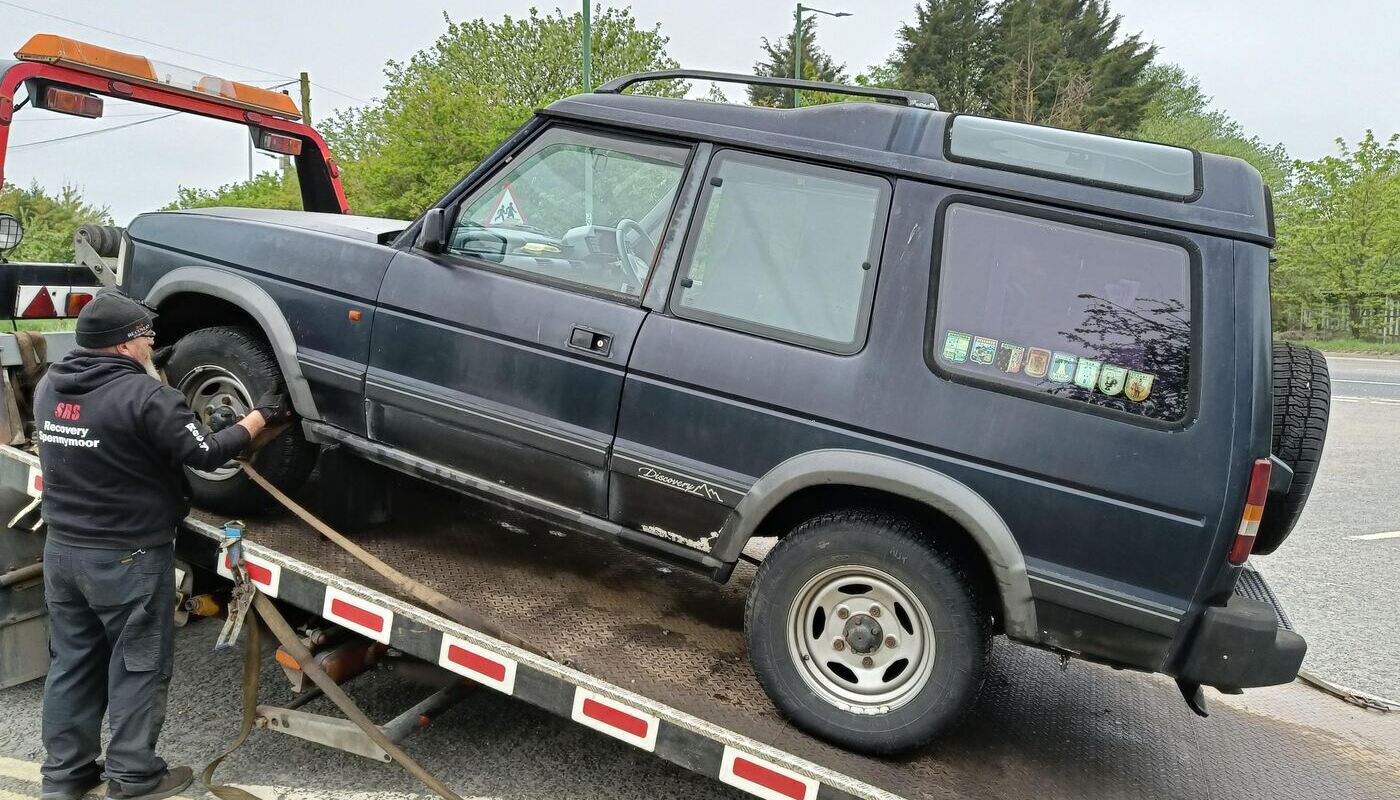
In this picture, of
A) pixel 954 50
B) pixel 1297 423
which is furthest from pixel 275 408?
pixel 954 50

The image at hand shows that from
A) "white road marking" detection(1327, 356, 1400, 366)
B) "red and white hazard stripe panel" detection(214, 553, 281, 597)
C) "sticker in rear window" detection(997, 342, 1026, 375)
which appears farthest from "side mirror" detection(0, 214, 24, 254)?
"white road marking" detection(1327, 356, 1400, 366)

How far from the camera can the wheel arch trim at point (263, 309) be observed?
3.65m

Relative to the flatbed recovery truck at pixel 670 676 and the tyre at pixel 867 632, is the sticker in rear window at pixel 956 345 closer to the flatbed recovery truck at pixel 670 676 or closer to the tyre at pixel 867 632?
the tyre at pixel 867 632

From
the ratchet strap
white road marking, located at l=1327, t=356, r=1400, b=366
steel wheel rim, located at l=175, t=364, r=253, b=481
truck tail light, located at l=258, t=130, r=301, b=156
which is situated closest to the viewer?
the ratchet strap

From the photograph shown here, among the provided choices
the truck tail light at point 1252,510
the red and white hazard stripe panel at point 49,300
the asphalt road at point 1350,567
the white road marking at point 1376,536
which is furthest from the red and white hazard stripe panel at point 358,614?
the white road marking at point 1376,536

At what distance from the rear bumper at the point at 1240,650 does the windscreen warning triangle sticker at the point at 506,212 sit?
263 centimetres

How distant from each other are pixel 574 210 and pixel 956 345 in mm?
1533

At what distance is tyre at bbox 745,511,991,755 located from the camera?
8.98 ft

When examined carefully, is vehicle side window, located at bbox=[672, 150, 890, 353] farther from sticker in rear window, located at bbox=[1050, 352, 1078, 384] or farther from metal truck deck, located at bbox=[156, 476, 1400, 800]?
metal truck deck, located at bbox=[156, 476, 1400, 800]

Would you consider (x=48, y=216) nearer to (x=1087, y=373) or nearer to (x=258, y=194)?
(x=258, y=194)

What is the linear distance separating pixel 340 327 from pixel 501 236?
0.74 meters

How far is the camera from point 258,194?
32.5 m

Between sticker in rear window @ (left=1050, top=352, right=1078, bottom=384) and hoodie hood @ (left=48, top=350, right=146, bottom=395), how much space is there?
3027 millimetres

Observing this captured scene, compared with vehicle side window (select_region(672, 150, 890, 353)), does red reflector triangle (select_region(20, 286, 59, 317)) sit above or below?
below
